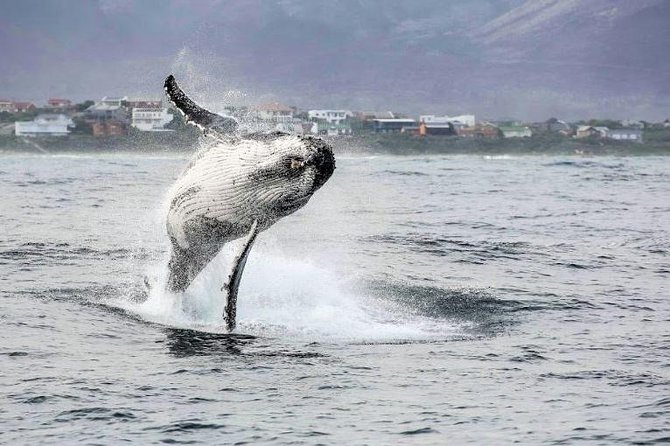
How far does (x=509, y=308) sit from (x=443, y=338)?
2653 mm

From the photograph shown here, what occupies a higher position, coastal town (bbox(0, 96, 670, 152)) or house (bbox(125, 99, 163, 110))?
house (bbox(125, 99, 163, 110))

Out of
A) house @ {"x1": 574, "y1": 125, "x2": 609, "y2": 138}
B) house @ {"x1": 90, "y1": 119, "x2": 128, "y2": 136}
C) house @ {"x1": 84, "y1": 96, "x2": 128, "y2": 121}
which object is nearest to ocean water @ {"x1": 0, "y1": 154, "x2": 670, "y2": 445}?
house @ {"x1": 90, "y1": 119, "x2": 128, "y2": 136}

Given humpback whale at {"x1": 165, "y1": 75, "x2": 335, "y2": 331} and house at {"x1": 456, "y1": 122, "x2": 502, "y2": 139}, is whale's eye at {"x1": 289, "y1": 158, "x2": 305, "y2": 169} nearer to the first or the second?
humpback whale at {"x1": 165, "y1": 75, "x2": 335, "y2": 331}

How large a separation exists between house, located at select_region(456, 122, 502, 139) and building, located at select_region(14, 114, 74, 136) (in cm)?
4235

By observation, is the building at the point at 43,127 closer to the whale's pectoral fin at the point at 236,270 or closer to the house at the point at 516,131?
the house at the point at 516,131

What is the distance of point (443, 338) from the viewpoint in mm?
13039

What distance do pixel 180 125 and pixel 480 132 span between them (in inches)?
1406

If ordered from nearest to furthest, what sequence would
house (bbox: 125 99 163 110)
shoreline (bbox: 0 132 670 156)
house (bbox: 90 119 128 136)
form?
shoreline (bbox: 0 132 670 156) → house (bbox: 90 119 128 136) → house (bbox: 125 99 163 110)

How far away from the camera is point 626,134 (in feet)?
452

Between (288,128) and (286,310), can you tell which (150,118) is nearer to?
(288,128)

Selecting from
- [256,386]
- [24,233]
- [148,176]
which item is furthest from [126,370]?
[148,176]

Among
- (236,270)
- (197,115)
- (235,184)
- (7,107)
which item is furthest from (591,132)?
(236,270)

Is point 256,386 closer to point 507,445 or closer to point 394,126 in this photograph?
point 507,445

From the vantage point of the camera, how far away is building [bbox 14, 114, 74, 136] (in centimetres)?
11394
